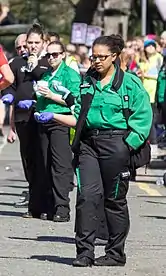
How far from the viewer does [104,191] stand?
318 inches

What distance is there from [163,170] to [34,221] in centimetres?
600

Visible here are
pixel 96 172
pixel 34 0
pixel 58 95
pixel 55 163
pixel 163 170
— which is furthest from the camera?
pixel 34 0

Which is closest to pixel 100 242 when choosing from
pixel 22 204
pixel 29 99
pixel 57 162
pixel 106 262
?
pixel 106 262

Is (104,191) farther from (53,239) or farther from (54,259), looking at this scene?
(53,239)

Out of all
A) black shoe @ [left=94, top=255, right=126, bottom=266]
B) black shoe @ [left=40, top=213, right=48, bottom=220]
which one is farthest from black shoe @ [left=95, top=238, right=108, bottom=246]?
black shoe @ [left=40, top=213, right=48, bottom=220]

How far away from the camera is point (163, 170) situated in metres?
16.3

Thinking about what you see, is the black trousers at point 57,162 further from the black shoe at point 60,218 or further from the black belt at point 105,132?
the black belt at point 105,132

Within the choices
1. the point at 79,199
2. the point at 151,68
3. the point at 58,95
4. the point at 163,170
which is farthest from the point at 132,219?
the point at 151,68

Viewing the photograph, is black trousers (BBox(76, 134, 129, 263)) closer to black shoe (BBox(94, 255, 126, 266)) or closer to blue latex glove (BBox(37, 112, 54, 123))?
black shoe (BBox(94, 255, 126, 266))

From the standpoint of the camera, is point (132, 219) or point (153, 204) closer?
point (132, 219)

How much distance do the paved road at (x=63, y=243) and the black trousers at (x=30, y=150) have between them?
0.31 meters

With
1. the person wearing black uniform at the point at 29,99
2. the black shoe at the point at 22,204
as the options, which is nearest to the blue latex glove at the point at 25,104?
the person wearing black uniform at the point at 29,99

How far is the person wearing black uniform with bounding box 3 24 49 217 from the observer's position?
35.5ft

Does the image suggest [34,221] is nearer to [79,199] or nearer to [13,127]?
[13,127]
